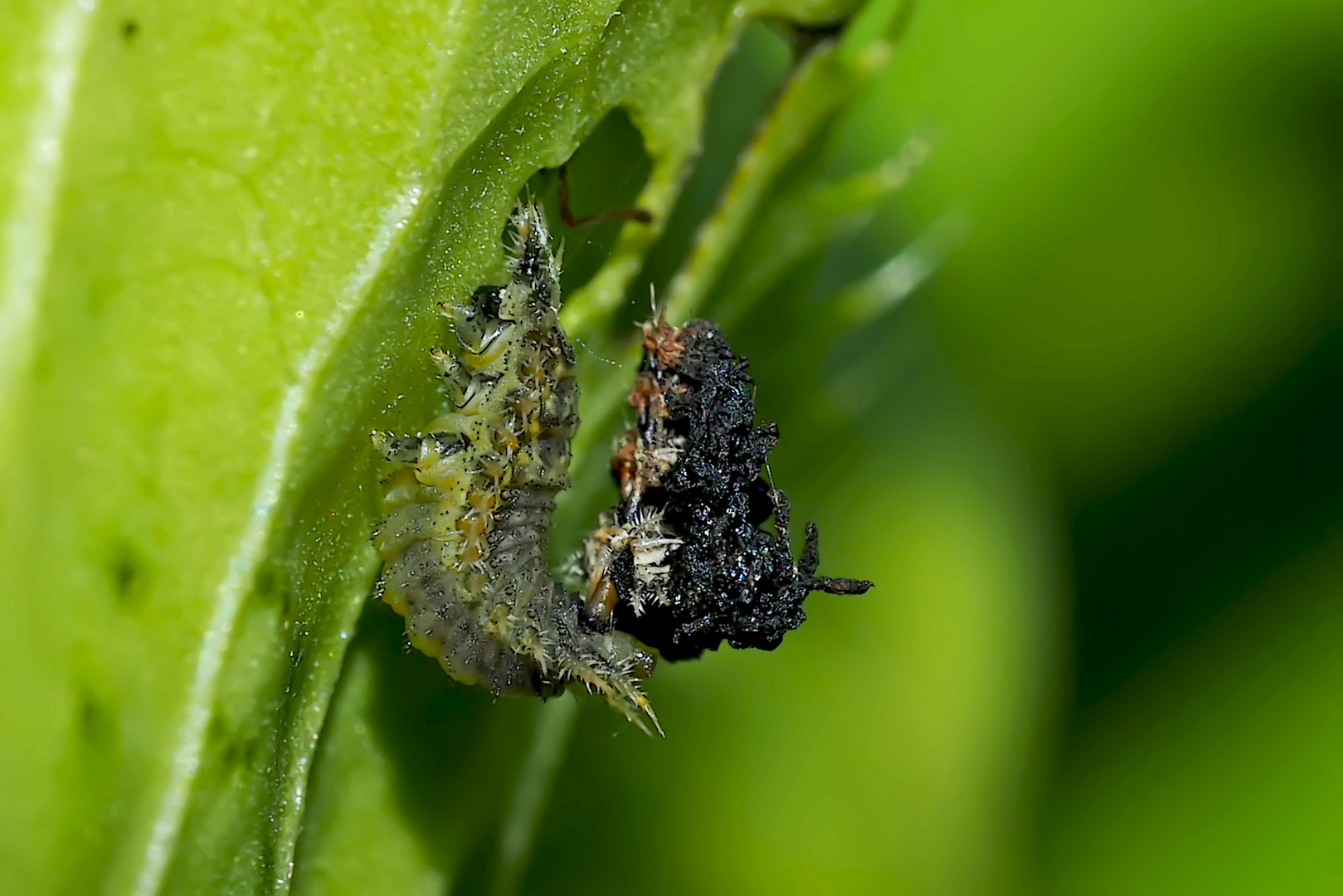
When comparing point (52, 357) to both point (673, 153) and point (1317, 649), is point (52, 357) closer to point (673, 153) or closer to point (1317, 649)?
point (673, 153)

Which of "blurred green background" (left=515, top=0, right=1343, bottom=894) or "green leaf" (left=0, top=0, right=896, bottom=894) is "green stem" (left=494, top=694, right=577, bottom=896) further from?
"green leaf" (left=0, top=0, right=896, bottom=894)

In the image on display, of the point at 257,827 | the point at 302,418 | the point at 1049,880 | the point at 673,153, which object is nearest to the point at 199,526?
the point at 302,418

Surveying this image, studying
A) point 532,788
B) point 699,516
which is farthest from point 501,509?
point 532,788

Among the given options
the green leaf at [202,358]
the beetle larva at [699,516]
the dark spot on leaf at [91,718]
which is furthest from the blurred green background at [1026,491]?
the dark spot on leaf at [91,718]

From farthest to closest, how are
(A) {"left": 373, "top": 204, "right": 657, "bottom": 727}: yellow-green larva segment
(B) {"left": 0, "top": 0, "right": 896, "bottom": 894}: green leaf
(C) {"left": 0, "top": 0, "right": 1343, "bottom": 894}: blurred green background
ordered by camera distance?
(C) {"left": 0, "top": 0, "right": 1343, "bottom": 894}: blurred green background
(A) {"left": 373, "top": 204, "right": 657, "bottom": 727}: yellow-green larva segment
(B) {"left": 0, "top": 0, "right": 896, "bottom": 894}: green leaf

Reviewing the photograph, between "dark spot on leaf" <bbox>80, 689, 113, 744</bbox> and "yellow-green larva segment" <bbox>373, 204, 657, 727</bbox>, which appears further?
"yellow-green larva segment" <bbox>373, 204, 657, 727</bbox>

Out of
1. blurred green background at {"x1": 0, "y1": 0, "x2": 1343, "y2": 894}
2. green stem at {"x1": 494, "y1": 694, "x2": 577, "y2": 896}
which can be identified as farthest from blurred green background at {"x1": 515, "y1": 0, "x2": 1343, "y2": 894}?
green stem at {"x1": 494, "y1": 694, "x2": 577, "y2": 896}
